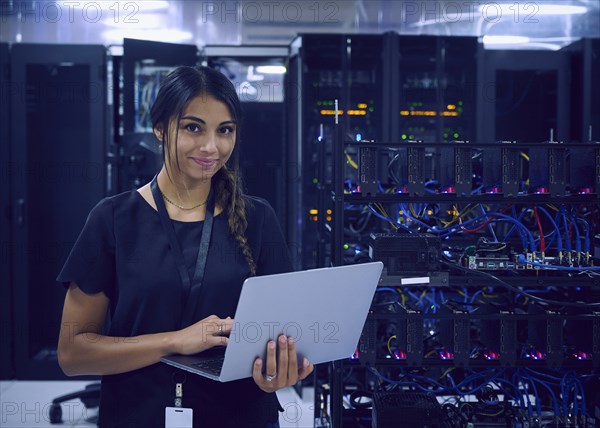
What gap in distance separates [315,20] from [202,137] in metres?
3.86

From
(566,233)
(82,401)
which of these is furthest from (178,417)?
(82,401)

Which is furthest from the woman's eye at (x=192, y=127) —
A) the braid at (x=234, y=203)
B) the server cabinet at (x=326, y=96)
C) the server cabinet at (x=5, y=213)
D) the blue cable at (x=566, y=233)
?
the server cabinet at (x=5, y=213)

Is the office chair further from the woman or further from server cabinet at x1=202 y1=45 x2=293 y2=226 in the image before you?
the woman

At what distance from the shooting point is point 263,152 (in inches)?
168

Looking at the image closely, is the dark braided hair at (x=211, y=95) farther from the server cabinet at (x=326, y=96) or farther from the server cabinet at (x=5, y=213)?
the server cabinet at (x=5, y=213)

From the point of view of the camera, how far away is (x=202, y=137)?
1481 millimetres

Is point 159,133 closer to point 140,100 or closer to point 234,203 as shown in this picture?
point 234,203

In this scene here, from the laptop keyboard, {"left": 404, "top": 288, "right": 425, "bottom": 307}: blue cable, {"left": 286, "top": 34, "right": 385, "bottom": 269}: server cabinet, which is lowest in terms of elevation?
{"left": 404, "top": 288, "right": 425, "bottom": 307}: blue cable

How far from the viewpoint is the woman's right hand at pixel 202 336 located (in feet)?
4.53

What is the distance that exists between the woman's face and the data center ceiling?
12.0ft

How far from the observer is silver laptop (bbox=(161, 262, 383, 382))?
1.24m

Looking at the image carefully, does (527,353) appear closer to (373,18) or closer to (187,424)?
(187,424)

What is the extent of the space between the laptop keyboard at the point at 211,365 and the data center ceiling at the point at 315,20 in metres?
3.92

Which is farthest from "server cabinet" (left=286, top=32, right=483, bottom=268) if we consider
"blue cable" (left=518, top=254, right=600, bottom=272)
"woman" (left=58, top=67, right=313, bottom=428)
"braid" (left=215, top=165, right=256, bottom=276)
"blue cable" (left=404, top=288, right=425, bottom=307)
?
"woman" (left=58, top=67, right=313, bottom=428)
